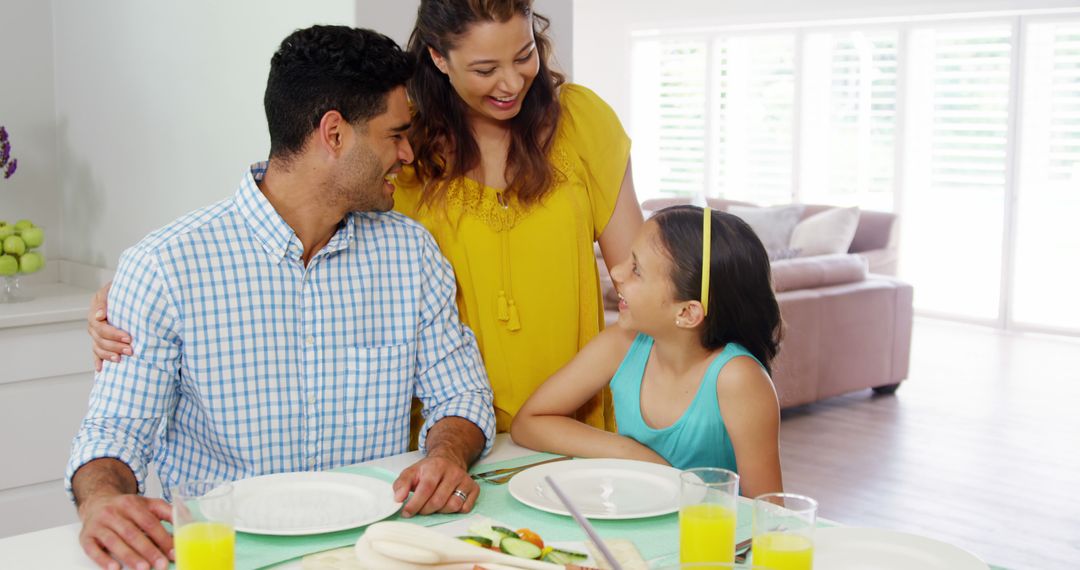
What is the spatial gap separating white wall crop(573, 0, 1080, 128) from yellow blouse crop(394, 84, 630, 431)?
22.6ft

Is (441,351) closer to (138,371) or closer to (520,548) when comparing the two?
(138,371)

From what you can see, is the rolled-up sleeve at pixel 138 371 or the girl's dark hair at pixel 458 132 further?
the girl's dark hair at pixel 458 132

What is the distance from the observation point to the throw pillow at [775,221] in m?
7.41

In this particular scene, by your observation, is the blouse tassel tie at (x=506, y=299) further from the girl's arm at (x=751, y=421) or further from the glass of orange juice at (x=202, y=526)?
the glass of orange juice at (x=202, y=526)

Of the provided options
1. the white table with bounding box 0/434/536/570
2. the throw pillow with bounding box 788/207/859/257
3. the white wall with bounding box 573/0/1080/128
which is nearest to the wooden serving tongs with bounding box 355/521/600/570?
the white table with bounding box 0/434/536/570

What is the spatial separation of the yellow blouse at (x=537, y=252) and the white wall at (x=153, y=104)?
0.51 metres

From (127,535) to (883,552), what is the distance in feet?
2.88

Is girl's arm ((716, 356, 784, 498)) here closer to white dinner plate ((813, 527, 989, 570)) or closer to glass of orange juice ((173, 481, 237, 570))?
white dinner plate ((813, 527, 989, 570))

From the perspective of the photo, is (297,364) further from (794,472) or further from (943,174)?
(943,174)

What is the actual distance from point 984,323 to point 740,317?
712 centimetres

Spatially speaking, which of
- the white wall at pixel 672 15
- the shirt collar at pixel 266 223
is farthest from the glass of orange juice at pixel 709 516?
the white wall at pixel 672 15

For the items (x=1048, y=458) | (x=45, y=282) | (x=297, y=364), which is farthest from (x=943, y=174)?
(x=297, y=364)

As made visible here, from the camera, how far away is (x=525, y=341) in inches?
79.2

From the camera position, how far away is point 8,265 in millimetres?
3023
